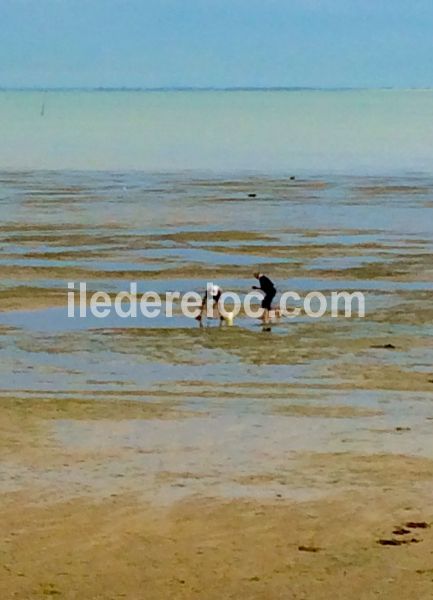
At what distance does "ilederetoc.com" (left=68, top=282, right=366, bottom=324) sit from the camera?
84.9 ft

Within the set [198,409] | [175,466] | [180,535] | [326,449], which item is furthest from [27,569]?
[198,409]

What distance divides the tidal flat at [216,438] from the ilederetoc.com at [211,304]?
52 cm

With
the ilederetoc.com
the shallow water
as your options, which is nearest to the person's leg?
the ilederetoc.com

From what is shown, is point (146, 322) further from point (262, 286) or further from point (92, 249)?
point (92, 249)

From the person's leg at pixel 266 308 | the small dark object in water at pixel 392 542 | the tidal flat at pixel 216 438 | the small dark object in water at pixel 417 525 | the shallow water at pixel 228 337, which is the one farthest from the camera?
the person's leg at pixel 266 308

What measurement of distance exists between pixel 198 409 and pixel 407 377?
3895mm

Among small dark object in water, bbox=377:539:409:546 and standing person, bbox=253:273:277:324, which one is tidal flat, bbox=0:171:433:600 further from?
standing person, bbox=253:273:277:324

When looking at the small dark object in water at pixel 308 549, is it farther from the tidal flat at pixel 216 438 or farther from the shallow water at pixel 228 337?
the shallow water at pixel 228 337

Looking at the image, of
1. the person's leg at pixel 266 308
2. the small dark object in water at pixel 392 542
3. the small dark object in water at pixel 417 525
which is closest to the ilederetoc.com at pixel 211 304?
the person's leg at pixel 266 308

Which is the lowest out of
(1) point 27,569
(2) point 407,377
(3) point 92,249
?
(1) point 27,569

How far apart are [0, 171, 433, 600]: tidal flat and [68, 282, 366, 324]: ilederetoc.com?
20.3 inches

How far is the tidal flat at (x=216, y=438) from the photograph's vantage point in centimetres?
1151

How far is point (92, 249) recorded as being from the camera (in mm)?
38000

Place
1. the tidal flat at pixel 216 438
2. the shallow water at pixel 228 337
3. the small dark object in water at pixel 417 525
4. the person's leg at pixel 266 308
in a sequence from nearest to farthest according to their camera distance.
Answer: the tidal flat at pixel 216 438 → the small dark object in water at pixel 417 525 → the shallow water at pixel 228 337 → the person's leg at pixel 266 308
